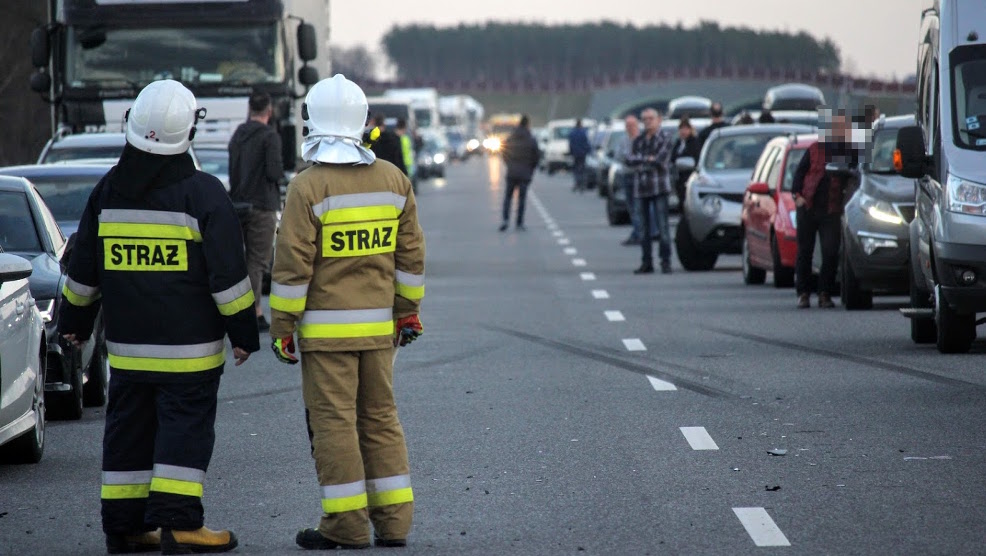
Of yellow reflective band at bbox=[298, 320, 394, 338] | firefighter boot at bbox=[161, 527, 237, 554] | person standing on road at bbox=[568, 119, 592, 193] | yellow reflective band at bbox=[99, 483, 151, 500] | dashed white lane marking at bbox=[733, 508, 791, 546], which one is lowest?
person standing on road at bbox=[568, 119, 592, 193]

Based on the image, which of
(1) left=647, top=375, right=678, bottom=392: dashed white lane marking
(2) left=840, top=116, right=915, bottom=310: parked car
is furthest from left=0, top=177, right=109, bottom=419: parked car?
(2) left=840, top=116, right=915, bottom=310: parked car

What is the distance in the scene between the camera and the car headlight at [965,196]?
1261 centimetres

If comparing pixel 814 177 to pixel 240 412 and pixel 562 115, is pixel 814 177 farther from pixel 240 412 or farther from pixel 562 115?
pixel 562 115

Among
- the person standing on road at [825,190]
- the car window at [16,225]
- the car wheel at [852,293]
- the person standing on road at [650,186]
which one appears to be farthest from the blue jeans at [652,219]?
the car window at [16,225]

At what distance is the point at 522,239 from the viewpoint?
30125 mm

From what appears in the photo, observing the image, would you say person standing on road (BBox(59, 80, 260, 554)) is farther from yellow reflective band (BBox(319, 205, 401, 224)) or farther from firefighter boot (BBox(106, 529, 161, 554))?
yellow reflective band (BBox(319, 205, 401, 224))

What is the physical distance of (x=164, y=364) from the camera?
686 centimetres

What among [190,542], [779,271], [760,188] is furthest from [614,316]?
[190,542]

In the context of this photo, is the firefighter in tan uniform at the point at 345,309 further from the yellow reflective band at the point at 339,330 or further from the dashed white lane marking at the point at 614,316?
the dashed white lane marking at the point at 614,316

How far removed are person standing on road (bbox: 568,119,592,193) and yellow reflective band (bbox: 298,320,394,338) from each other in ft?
137

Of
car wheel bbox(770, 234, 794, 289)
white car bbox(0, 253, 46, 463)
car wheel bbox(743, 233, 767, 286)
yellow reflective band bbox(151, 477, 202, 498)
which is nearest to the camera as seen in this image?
yellow reflective band bbox(151, 477, 202, 498)

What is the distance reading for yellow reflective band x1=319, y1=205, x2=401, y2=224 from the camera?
6.88 meters

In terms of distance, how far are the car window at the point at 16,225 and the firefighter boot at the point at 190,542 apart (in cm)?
470

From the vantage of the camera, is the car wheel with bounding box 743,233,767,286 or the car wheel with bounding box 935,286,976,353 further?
the car wheel with bounding box 743,233,767,286
